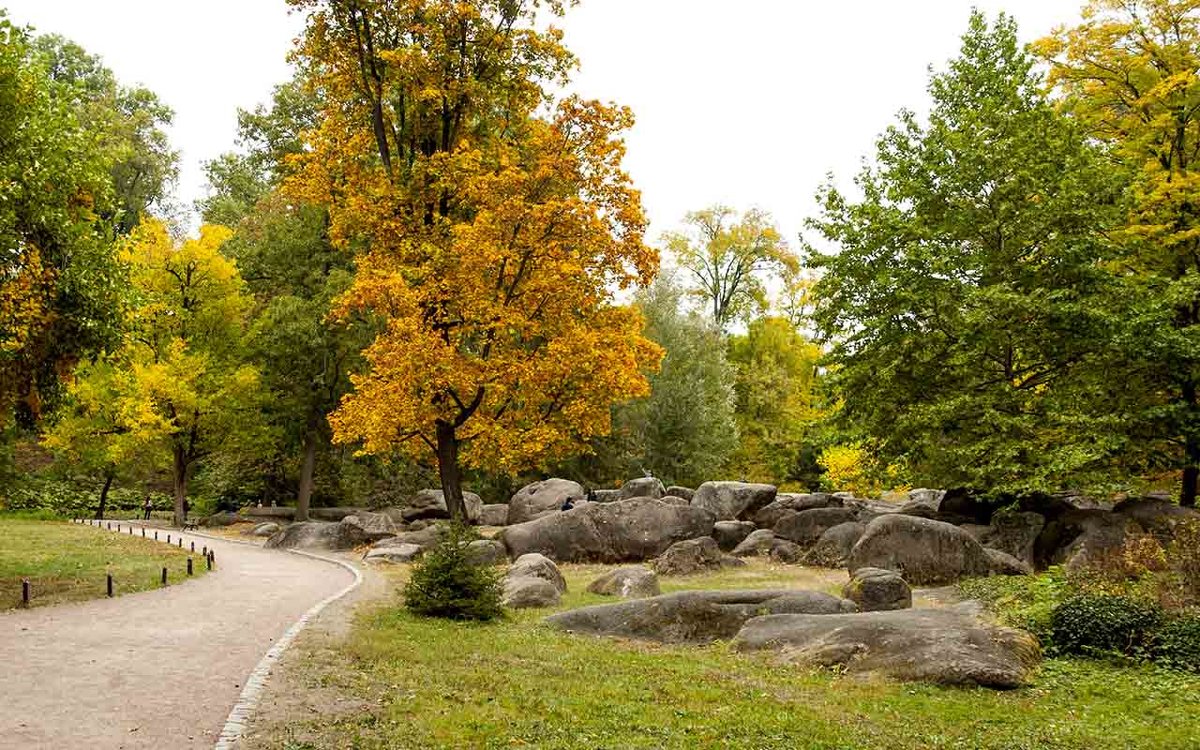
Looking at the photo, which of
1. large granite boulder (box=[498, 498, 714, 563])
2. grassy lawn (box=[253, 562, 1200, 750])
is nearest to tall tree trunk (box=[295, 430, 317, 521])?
large granite boulder (box=[498, 498, 714, 563])

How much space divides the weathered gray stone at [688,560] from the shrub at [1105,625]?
1187 centimetres

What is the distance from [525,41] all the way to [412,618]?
1750cm

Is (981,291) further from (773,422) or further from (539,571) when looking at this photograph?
(773,422)

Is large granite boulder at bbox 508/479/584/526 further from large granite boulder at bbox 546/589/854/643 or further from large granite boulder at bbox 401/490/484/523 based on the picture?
large granite boulder at bbox 546/589/854/643

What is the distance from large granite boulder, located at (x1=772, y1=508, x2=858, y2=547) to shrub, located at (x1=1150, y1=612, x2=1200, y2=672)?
1573 cm

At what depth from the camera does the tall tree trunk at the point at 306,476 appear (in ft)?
133

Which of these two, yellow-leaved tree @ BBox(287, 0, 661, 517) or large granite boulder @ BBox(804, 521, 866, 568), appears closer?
yellow-leaved tree @ BBox(287, 0, 661, 517)

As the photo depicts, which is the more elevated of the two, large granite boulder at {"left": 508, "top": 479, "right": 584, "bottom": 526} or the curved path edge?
large granite boulder at {"left": 508, "top": 479, "right": 584, "bottom": 526}

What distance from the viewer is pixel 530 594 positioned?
1811 centimetres

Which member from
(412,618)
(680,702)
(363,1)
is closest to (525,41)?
A: (363,1)

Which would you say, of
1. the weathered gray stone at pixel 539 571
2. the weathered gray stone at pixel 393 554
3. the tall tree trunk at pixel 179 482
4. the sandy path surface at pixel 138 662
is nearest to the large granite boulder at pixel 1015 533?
the weathered gray stone at pixel 539 571

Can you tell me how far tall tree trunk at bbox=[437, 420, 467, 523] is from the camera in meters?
24.8

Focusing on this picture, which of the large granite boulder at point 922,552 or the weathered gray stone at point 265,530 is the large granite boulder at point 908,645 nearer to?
the large granite boulder at point 922,552

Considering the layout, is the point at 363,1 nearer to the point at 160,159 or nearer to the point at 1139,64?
the point at 1139,64
